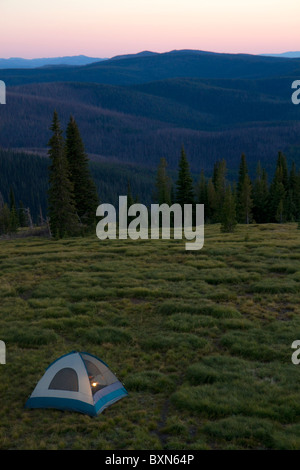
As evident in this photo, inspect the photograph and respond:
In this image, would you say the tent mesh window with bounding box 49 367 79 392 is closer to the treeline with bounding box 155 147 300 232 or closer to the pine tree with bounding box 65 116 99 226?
the pine tree with bounding box 65 116 99 226

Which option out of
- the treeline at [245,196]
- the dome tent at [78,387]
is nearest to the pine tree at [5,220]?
the treeline at [245,196]

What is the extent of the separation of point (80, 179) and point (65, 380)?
4281 cm

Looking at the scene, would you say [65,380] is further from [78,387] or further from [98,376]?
[98,376]

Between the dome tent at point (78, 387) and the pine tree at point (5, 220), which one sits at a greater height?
the dome tent at point (78, 387)

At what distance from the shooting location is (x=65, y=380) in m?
12.5

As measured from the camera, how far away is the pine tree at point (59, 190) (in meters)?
46.1

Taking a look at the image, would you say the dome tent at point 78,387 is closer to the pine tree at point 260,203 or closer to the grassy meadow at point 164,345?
the grassy meadow at point 164,345

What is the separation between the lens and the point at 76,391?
12.2 metres

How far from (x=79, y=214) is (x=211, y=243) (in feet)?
75.3

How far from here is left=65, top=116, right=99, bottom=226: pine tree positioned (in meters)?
53.2

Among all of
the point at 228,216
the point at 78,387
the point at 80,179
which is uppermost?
the point at 80,179

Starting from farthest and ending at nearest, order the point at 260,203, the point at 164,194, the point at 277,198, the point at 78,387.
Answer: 1. the point at 260,203
2. the point at 164,194
3. the point at 277,198
4. the point at 78,387

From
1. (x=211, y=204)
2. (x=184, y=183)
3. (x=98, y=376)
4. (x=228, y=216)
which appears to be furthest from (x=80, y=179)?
(x=98, y=376)
